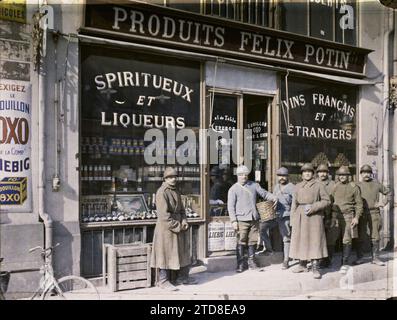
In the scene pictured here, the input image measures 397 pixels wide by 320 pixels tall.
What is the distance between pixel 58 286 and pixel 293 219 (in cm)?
369

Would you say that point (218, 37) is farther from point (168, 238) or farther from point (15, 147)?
point (15, 147)

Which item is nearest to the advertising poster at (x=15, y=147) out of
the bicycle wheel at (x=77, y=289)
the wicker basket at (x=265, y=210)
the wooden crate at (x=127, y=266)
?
the bicycle wheel at (x=77, y=289)

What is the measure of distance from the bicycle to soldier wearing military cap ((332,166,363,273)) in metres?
4.27

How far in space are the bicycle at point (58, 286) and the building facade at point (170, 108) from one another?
0.21 m

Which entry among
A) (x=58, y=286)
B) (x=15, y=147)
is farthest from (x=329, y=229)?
(x=15, y=147)

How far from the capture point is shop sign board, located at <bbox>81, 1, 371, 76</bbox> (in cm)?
652

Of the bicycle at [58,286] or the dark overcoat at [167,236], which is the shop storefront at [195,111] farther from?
the dark overcoat at [167,236]

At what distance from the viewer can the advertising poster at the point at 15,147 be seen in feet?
19.1

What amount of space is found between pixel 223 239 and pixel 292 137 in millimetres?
2261

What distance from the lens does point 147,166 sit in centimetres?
693

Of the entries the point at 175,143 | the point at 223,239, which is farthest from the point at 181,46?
the point at 223,239

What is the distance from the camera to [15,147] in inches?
232

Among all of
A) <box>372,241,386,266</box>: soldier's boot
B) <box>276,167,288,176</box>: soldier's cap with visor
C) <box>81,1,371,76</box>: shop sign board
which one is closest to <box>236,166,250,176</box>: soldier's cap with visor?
<box>276,167,288,176</box>: soldier's cap with visor
